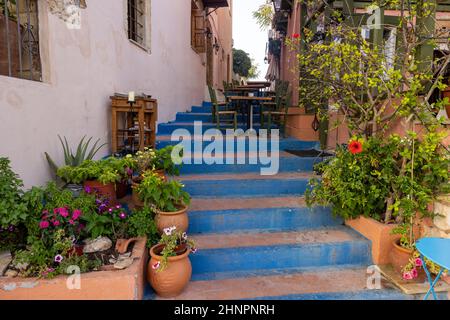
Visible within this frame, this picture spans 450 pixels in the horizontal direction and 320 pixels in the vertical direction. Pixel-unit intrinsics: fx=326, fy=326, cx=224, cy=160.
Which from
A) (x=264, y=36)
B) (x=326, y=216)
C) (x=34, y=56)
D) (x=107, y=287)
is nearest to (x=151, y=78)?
(x=34, y=56)

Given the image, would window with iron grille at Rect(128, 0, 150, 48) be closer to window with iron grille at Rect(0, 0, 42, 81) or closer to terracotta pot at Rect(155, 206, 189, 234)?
window with iron grille at Rect(0, 0, 42, 81)

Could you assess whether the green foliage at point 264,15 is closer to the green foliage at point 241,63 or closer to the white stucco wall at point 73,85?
the white stucco wall at point 73,85

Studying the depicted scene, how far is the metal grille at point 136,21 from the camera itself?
4.90 metres

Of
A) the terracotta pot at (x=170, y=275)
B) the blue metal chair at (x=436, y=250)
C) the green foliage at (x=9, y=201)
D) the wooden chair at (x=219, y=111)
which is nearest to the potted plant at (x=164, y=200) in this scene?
the terracotta pot at (x=170, y=275)

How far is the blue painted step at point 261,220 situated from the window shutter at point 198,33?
6.73 meters

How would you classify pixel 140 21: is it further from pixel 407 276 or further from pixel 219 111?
pixel 407 276

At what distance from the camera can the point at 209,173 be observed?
13.0 feet

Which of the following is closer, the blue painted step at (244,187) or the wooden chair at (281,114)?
the blue painted step at (244,187)

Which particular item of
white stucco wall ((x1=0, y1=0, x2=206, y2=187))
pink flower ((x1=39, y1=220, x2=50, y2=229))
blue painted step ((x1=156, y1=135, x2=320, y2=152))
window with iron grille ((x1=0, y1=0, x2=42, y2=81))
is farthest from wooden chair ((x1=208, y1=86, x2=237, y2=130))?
pink flower ((x1=39, y1=220, x2=50, y2=229))

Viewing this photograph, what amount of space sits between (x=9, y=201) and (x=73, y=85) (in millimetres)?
1479

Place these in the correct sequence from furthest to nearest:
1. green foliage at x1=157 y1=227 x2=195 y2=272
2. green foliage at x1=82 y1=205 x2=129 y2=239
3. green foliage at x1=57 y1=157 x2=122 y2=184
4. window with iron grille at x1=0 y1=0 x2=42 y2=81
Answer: green foliage at x1=57 y1=157 x2=122 y2=184, window with iron grille at x1=0 y1=0 x2=42 y2=81, green foliage at x1=82 y1=205 x2=129 y2=239, green foliage at x1=157 y1=227 x2=195 y2=272

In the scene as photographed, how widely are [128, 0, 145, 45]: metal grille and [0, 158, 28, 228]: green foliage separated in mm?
3229

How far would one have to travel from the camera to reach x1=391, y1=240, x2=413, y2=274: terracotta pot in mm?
2643

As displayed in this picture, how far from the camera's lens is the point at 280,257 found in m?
2.78
